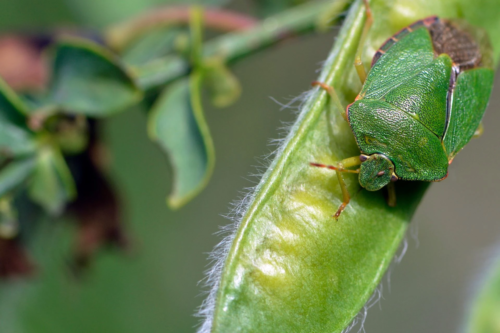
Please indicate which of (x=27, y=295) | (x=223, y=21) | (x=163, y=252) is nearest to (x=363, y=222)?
(x=223, y=21)

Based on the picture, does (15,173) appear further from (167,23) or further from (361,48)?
(361,48)

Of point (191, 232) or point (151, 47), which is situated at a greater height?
point (151, 47)

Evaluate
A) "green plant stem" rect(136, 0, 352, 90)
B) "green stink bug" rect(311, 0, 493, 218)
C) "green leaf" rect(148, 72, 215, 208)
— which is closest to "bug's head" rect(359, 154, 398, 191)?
"green stink bug" rect(311, 0, 493, 218)

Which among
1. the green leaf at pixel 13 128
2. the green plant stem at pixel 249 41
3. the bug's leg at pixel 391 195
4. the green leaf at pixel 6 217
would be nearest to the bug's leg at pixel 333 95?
the bug's leg at pixel 391 195

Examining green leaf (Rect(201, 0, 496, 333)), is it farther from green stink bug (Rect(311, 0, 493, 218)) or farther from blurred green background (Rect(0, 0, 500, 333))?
blurred green background (Rect(0, 0, 500, 333))

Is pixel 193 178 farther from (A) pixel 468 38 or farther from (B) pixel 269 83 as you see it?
(B) pixel 269 83

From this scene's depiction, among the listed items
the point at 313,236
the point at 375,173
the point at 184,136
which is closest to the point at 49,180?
the point at 184,136
